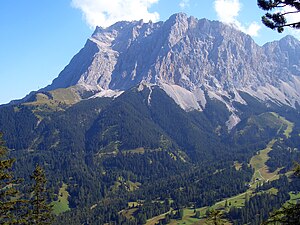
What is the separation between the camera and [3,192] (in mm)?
36344

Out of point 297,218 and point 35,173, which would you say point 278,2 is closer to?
point 297,218

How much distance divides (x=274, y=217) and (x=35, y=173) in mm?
31659

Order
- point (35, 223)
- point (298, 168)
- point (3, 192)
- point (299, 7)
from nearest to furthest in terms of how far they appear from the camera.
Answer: point (299, 7)
point (298, 168)
point (3, 192)
point (35, 223)

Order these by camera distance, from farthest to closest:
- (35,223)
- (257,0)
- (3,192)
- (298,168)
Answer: (35,223) < (3,192) < (298,168) < (257,0)

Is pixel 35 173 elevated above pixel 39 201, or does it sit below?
above

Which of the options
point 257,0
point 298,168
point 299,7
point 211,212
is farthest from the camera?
point 211,212

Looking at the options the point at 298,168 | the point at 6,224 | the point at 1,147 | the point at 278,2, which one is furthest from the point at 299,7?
the point at 6,224

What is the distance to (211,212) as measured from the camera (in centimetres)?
5466

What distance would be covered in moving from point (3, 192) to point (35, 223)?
40.0 feet

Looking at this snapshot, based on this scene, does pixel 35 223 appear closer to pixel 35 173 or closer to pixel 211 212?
pixel 35 173

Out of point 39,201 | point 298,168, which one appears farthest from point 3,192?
point 298,168

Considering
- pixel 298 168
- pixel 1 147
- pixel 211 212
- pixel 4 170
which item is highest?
pixel 1 147

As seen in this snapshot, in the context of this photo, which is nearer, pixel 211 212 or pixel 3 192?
pixel 3 192

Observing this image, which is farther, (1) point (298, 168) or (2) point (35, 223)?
(2) point (35, 223)
